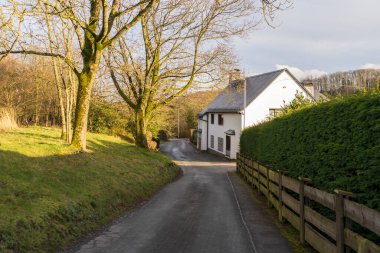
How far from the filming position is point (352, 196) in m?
5.04

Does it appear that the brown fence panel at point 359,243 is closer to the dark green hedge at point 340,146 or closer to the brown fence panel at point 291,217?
the dark green hedge at point 340,146

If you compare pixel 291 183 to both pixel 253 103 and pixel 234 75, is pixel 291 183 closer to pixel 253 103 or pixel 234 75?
pixel 234 75

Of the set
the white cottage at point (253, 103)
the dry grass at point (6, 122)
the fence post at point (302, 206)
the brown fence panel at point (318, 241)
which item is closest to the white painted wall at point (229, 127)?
the white cottage at point (253, 103)

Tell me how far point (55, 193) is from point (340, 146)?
648cm

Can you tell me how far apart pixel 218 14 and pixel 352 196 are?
64.4 ft

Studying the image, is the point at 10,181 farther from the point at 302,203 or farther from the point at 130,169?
the point at 130,169

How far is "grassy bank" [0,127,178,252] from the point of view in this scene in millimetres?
6539

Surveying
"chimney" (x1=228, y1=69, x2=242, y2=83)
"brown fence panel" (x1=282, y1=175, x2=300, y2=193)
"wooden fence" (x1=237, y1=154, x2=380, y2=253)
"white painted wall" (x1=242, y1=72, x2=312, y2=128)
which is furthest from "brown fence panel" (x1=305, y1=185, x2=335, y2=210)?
"white painted wall" (x1=242, y1=72, x2=312, y2=128)

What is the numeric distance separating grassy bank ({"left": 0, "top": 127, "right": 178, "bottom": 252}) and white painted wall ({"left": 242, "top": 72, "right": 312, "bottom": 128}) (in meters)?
24.5

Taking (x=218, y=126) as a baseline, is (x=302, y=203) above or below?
below

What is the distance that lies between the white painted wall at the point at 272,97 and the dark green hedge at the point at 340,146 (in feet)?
93.3

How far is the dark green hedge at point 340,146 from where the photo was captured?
5133 millimetres

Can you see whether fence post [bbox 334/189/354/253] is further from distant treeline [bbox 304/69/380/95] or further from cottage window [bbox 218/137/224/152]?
cottage window [bbox 218/137/224/152]

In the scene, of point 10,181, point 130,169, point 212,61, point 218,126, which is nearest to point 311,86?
point 218,126
